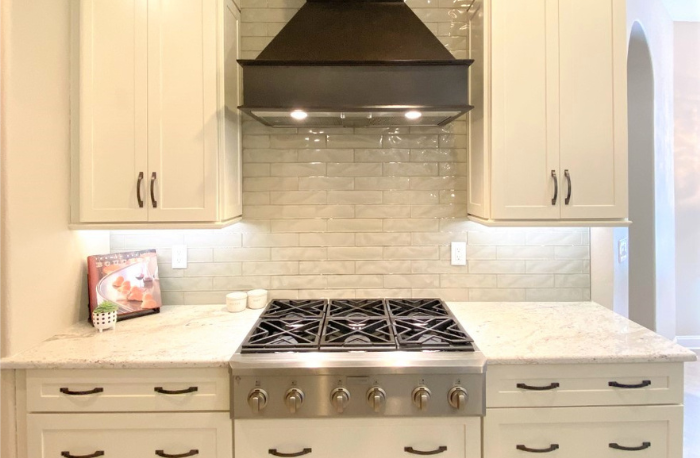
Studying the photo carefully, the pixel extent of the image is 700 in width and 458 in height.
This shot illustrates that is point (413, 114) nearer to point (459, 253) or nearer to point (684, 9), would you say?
point (459, 253)

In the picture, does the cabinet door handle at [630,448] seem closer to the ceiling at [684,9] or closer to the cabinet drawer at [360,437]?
the cabinet drawer at [360,437]

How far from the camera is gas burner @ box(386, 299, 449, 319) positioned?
6.95 feet

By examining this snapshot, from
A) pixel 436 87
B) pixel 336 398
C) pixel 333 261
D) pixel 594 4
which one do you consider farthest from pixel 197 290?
pixel 594 4

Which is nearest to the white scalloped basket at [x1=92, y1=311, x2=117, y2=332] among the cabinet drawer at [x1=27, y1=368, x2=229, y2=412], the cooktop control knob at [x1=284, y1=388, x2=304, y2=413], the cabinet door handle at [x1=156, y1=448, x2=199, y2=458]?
the cabinet drawer at [x1=27, y1=368, x2=229, y2=412]

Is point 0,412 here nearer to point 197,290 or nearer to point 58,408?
point 58,408

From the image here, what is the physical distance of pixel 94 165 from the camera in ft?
6.41

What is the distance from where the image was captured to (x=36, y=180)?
1.77m

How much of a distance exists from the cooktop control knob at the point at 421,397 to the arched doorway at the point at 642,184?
2.63 m

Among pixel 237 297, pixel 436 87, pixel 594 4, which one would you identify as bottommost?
pixel 237 297

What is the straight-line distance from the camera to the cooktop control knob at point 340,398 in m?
1.57

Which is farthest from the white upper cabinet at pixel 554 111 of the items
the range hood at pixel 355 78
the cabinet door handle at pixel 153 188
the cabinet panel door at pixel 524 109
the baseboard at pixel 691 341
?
the baseboard at pixel 691 341

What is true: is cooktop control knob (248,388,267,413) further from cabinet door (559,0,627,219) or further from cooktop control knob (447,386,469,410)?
cabinet door (559,0,627,219)

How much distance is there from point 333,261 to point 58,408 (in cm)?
135

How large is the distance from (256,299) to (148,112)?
1034mm
